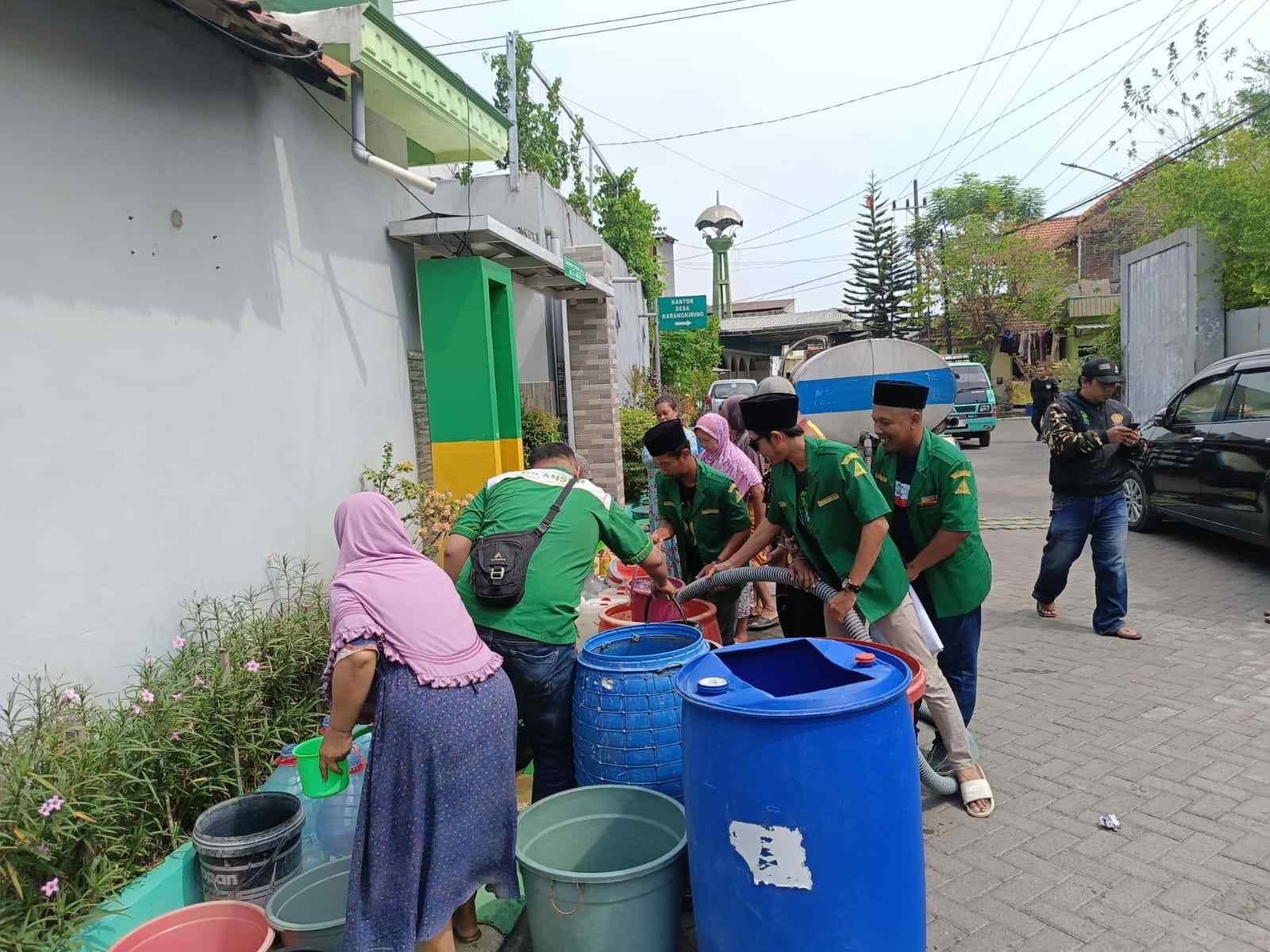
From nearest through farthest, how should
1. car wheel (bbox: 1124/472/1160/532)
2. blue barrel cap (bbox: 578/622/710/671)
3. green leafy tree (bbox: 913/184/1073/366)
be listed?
blue barrel cap (bbox: 578/622/710/671), car wheel (bbox: 1124/472/1160/532), green leafy tree (bbox: 913/184/1073/366)

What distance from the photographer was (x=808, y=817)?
6.95 ft

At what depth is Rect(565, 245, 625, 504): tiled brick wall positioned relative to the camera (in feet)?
37.2

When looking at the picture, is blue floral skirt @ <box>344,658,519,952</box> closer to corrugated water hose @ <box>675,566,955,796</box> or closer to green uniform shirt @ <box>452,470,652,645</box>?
green uniform shirt @ <box>452,470,652,645</box>

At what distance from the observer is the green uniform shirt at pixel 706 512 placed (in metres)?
4.54

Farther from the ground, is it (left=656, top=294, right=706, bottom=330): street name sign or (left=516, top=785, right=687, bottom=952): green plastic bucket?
(left=656, top=294, right=706, bottom=330): street name sign

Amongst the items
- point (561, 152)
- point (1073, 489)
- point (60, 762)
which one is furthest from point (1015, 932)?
point (561, 152)

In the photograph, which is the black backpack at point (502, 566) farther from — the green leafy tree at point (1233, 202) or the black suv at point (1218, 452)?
the green leafy tree at point (1233, 202)

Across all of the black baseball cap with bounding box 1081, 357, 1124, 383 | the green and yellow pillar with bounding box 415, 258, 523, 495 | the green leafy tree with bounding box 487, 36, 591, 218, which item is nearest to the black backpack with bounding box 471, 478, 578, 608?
the green and yellow pillar with bounding box 415, 258, 523, 495

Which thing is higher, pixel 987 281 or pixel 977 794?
pixel 987 281

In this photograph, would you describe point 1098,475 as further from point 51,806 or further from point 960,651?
point 51,806

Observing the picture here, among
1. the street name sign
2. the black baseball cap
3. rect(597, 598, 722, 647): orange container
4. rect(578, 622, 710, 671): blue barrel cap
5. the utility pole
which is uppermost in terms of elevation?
the utility pole

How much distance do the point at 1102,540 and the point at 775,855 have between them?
4.50m

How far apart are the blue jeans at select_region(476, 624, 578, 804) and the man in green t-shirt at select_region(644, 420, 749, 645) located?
1369mm

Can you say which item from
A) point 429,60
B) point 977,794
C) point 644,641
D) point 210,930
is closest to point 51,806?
point 210,930
